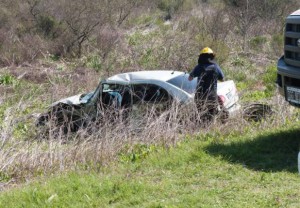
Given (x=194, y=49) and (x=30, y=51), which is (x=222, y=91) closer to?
(x=194, y=49)

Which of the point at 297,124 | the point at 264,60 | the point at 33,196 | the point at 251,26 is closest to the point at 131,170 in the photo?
the point at 33,196

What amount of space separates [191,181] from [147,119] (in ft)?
8.62

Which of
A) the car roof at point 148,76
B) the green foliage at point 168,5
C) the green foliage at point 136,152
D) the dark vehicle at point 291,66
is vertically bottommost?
the green foliage at point 168,5

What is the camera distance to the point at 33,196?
511 centimetres

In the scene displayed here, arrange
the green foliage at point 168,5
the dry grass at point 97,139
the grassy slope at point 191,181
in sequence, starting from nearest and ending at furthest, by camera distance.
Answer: the grassy slope at point 191,181 → the dry grass at point 97,139 → the green foliage at point 168,5

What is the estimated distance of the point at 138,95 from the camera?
30.8 ft

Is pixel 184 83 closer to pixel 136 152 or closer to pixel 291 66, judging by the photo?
pixel 136 152

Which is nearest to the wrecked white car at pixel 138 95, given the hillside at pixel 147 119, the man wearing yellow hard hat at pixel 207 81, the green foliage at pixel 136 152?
the man wearing yellow hard hat at pixel 207 81

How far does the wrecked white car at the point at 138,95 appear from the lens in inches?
351

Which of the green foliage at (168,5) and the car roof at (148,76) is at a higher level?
the car roof at (148,76)

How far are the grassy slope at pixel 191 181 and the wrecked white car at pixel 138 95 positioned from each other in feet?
6.98

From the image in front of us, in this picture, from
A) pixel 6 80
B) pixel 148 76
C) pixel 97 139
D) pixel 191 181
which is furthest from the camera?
pixel 6 80

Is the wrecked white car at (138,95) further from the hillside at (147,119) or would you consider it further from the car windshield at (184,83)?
the hillside at (147,119)

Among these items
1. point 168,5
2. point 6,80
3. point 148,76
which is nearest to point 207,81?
point 148,76
